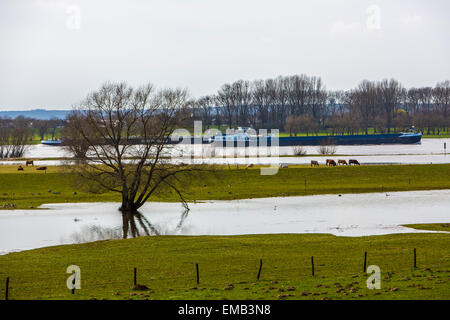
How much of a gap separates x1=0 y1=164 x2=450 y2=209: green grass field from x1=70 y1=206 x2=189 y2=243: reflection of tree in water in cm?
1377

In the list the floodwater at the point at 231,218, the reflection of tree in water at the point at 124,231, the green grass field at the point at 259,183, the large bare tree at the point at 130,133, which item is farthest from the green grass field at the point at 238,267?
the green grass field at the point at 259,183

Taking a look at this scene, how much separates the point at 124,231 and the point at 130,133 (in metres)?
14.8

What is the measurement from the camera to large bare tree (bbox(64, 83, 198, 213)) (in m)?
55.8

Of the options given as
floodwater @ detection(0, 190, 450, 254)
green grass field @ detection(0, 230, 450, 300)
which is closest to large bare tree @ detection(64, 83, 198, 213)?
floodwater @ detection(0, 190, 450, 254)

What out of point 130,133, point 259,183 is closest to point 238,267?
point 130,133

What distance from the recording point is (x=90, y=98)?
182ft

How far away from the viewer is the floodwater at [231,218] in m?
41.6

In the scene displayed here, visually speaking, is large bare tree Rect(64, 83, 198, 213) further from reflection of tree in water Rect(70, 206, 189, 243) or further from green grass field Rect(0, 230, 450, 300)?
green grass field Rect(0, 230, 450, 300)

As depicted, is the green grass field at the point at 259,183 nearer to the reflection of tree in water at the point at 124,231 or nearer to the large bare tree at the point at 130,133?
the large bare tree at the point at 130,133

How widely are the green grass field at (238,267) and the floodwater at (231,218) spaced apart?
3.50 meters
